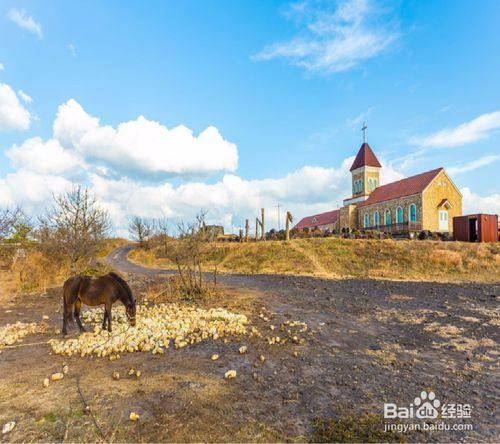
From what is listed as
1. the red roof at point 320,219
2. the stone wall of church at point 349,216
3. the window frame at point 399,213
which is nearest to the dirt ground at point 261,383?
the window frame at point 399,213

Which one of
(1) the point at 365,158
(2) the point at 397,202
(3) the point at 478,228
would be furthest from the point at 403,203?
(1) the point at 365,158

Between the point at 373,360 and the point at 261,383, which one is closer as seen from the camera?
the point at 261,383

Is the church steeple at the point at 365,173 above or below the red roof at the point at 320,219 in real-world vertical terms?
above

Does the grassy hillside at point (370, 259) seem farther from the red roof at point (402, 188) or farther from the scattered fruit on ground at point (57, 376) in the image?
the scattered fruit on ground at point (57, 376)

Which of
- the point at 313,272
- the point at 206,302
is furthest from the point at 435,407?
the point at 313,272

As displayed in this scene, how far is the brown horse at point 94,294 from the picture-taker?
836 centimetres

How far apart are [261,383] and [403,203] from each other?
1832 inches

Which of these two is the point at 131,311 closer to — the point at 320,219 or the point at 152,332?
the point at 152,332

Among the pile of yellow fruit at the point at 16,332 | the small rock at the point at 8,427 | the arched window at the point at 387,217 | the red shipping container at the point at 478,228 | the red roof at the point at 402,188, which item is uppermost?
the red roof at the point at 402,188

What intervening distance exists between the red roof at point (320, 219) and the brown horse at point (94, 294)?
55114 mm

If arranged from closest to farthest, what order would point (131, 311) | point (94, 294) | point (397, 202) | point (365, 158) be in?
point (94, 294)
point (131, 311)
point (397, 202)
point (365, 158)

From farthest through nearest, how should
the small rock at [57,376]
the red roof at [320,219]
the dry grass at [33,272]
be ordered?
the red roof at [320,219] < the dry grass at [33,272] < the small rock at [57,376]

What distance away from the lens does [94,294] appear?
27.4 feet

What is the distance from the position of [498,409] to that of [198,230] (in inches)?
492
